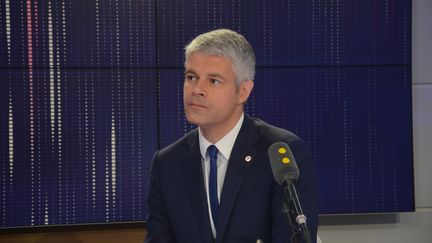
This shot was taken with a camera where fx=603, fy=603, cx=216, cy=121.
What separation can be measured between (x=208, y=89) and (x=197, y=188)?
0.37 metres

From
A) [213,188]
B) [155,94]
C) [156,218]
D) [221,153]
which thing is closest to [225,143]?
[221,153]

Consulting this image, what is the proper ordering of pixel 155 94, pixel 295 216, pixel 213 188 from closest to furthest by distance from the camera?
pixel 295 216 → pixel 213 188 → pixel 155 94

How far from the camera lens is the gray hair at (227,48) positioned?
6.87ft

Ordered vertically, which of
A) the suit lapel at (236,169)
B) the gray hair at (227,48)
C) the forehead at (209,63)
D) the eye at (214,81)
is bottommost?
the suit lapel at (236,169)

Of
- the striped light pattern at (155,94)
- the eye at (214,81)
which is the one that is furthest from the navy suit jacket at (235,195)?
the striped light pattern at (155,94)

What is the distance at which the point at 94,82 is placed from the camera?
11.7ft

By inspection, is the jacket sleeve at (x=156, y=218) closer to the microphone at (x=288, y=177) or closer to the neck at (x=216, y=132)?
the neck at (x=216, y=132)

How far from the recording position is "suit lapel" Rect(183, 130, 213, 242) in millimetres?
2158

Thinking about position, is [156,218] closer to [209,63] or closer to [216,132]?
[216,132]

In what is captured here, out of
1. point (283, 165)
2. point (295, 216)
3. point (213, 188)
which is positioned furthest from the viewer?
point (213, 188)

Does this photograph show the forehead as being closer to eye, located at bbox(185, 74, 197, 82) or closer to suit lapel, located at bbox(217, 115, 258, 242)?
eye, located at bbox(185, 74, 197, 82)

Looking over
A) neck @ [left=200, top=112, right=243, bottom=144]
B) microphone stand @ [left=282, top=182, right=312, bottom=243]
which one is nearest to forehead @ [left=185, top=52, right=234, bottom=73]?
neck @ [left=200, top=112, right=243, bottom=144]

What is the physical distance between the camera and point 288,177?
143cm

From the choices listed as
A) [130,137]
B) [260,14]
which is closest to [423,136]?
[260,14]
